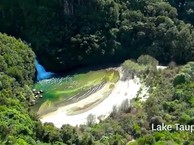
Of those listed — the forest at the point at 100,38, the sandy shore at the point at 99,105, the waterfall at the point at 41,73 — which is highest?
the forest at the point at 100,38

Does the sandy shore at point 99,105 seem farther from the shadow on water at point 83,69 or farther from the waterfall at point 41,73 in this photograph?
the waterfall at point 41,73

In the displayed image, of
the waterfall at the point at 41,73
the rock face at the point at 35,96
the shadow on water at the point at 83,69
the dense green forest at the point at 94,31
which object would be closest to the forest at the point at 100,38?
the dense green forest at the point at 94,31

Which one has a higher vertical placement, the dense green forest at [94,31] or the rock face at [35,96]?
the dense green forest at [94,31]

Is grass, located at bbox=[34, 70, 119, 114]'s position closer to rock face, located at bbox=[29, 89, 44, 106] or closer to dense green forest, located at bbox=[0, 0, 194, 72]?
rock face, located at bbox=[29, 89, 44, 106]

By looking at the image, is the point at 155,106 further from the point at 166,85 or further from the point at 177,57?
the point at 177,57

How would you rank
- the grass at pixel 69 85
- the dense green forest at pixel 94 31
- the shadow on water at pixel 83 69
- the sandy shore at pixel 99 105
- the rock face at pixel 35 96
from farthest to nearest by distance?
the dense green forest at pixel 94 31 → the shadow on water at pixel 83 69 → the grass at pixel 69 85 → the rock face at pixel 35 96 → the sandy shore at pixel 99 105
